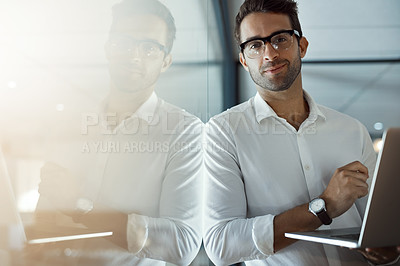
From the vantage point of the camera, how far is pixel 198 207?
→ 1.62 m

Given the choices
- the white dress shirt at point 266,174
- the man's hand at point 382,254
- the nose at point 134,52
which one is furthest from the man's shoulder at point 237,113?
the man's hand at point 382,254

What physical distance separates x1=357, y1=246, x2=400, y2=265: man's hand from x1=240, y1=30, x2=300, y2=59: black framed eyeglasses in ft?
2.94

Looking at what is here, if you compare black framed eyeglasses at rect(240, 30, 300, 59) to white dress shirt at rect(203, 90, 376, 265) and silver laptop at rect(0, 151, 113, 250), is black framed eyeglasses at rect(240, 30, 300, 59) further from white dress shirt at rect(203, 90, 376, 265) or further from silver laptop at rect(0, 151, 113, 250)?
silver laptop at rect(0, 151, 113, 250)

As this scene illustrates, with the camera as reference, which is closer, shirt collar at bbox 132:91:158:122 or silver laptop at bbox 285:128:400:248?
silver laptop at bbox 285:128:400:248

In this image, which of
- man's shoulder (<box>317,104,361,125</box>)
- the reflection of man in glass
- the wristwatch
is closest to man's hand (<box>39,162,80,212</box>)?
the reflection of man in glass

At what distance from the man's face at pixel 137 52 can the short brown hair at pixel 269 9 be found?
20.5 inches

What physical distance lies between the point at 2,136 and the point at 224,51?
4.75ft

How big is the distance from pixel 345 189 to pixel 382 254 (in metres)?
0.31

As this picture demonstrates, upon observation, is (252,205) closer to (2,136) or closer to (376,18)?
(2,136)

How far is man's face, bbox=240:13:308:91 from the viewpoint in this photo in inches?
68.9

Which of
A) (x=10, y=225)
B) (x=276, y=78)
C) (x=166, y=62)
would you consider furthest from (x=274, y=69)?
(x=10, y=225)

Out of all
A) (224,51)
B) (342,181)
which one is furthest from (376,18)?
(342,181)

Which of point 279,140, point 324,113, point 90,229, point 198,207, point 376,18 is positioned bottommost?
point 198,207

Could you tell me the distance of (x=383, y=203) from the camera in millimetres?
1106
